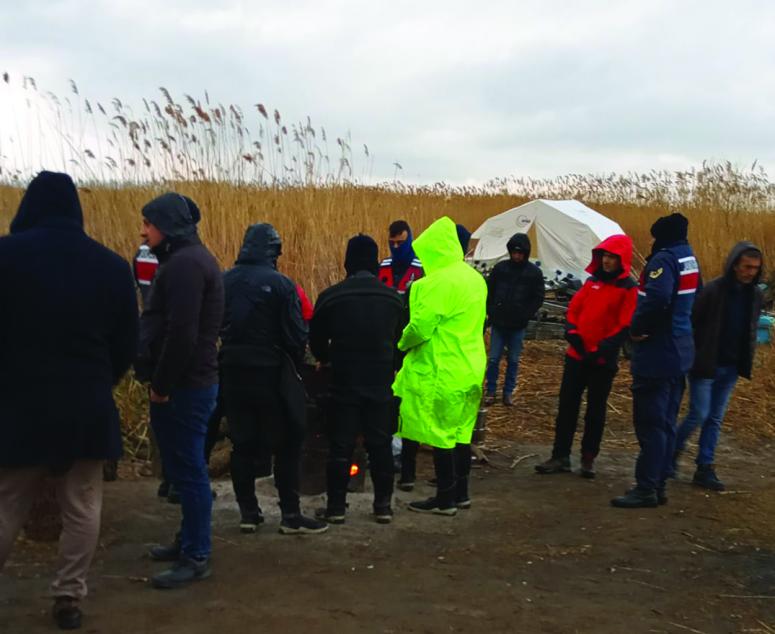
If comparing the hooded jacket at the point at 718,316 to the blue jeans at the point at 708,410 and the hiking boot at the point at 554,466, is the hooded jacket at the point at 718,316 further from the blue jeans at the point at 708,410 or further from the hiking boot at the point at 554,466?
the hiking boot at the point at 554,466

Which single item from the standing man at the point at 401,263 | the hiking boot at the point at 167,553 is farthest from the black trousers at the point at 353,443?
the standing man at the point at 401,263

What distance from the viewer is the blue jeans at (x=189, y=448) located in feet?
14.0

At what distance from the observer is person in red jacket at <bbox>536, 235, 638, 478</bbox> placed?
21.0 feet

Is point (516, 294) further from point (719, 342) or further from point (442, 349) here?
point (442, 349)

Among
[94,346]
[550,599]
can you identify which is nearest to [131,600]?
[94,346]

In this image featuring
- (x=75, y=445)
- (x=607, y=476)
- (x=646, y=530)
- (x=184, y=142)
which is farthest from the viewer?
(x=184, y=142)

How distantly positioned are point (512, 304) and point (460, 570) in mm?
4805

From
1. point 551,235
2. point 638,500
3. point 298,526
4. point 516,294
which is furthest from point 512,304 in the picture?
point 551,235

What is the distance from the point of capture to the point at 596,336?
6.53 m

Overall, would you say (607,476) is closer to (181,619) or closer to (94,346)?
(181,619)

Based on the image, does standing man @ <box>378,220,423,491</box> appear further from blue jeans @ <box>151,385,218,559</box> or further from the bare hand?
the bare hand

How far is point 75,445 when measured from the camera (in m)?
3.62

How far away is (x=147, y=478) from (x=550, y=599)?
3346 millimetres

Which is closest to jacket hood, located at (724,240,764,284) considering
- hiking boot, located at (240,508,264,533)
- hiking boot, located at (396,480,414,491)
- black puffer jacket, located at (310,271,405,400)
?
black puffer jacket, located at (310,271,405,400)
